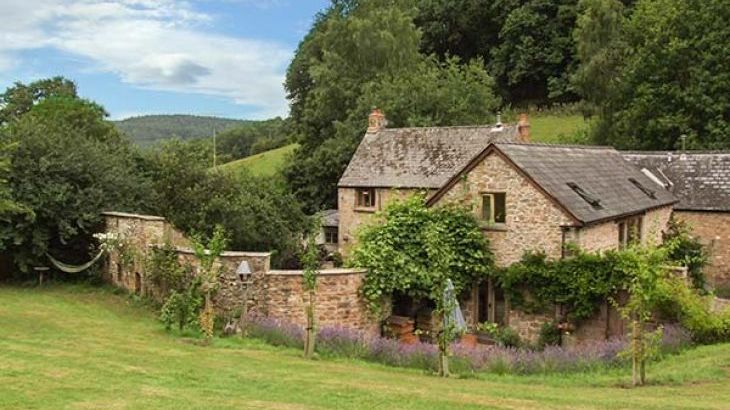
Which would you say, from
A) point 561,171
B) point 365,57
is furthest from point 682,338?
point 365,57

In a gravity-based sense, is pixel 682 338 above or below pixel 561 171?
below

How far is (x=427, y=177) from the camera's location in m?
33.5

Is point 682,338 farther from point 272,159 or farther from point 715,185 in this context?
point 272,159

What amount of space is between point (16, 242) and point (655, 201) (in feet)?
80.3

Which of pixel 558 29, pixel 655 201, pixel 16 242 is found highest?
pixel 558 29

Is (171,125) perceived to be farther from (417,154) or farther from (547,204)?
(547,204)

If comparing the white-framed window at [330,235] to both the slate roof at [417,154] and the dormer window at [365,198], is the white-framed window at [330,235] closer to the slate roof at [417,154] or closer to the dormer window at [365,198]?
the dormer window at [365,198]

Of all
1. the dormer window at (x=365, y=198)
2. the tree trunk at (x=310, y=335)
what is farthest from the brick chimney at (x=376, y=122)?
the tree trunk at (x=310, y=335)

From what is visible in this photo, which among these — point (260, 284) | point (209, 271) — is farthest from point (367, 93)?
point (209, 271)

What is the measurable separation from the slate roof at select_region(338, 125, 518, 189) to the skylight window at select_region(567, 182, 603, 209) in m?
10.1

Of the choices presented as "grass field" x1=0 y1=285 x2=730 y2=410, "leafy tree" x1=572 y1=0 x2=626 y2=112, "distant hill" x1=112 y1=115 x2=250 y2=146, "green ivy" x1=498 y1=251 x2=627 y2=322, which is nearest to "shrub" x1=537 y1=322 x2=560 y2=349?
"green ivy" x1=498 y1=251 x2=627 y2=322

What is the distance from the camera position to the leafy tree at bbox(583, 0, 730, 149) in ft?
128

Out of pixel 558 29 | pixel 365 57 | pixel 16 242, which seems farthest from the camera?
pixel 558 29

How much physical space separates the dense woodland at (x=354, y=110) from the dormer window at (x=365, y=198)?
365 centimetres
